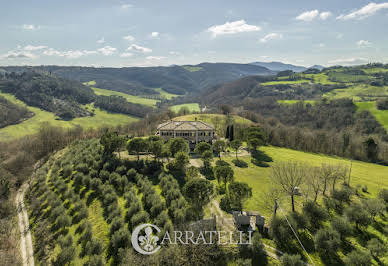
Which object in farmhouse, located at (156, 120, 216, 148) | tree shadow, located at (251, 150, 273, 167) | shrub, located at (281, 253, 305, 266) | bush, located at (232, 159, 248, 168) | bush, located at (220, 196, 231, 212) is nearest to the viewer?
shrub, located at (281, 253, 305, 266)

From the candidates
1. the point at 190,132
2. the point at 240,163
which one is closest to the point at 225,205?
the point at 240,163

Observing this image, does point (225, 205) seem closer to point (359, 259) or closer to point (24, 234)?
point (359, 259)

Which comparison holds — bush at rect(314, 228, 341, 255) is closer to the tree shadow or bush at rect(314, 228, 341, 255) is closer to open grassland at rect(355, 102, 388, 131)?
the tree shadow

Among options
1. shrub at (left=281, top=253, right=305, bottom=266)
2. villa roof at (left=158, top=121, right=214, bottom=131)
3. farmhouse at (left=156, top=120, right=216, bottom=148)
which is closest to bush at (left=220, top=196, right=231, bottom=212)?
shrub at (left=281, top=253, right=305, bottom=266)

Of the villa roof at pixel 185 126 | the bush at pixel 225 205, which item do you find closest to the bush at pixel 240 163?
the villa roof at pixel 185 126

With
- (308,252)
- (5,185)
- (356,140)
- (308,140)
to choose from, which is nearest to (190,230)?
(308,252)

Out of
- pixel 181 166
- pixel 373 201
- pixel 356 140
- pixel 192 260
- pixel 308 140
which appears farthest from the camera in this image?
pixel 308 140

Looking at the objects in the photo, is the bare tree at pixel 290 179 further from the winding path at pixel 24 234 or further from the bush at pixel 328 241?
the winding path at pixel 24 234

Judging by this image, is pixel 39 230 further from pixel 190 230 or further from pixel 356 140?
pixel 356 140
